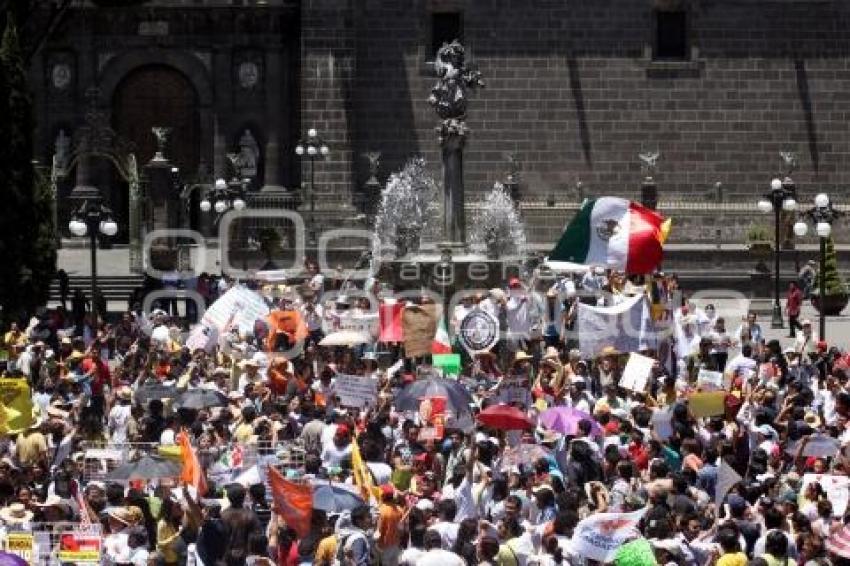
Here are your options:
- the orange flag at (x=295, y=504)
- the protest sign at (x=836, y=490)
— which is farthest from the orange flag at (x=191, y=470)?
the protest sign at (x=836, y=490)

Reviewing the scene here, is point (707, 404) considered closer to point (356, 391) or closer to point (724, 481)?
point (356, 391)

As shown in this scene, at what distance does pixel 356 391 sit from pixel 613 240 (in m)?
6.15

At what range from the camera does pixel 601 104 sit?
5791 centimetres

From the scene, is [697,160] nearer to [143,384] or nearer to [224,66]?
[224,66]

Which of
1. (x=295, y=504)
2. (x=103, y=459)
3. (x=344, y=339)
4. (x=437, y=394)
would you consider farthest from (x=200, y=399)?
(x=295, y=504)

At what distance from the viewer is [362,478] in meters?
19.3

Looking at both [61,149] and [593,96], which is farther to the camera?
[61,149]

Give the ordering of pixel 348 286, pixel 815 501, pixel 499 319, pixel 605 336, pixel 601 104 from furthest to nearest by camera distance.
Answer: pixel 601 104
pixel 348 286
pixel 499 319
pixel 605 336
pixel 815 501

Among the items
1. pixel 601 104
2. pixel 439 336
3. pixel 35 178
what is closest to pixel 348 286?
pixel 35 178

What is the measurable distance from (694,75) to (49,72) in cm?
1567

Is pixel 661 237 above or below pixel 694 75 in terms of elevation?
below

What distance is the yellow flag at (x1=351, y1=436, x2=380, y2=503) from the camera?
752 inches

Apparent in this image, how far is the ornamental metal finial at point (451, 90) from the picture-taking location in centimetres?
3706

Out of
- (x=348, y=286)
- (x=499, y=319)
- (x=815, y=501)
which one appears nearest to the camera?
(x=815, y=501)
